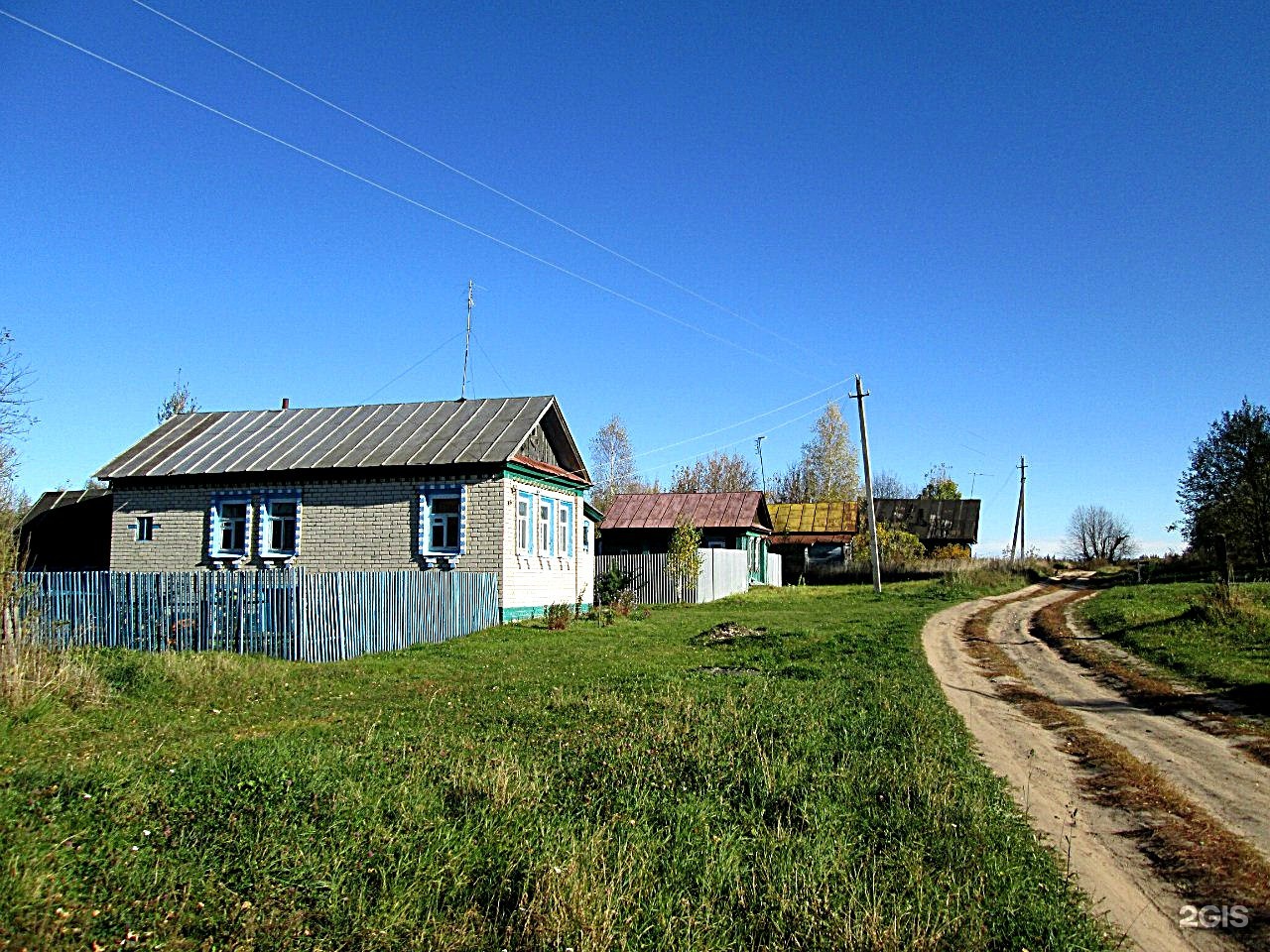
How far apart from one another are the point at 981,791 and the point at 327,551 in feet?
59.6

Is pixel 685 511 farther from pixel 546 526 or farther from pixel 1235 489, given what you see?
pixel 1235 489

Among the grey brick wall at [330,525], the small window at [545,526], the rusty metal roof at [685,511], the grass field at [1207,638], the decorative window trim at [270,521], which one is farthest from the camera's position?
the rusty metal roof at [685,511]

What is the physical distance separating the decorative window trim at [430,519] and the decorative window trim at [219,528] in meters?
4.89

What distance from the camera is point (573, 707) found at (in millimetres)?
9750

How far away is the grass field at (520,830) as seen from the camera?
172 inches

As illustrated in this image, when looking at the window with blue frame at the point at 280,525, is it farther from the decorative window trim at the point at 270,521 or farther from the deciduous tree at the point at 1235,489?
the deciduous tree at the point at 1235,489

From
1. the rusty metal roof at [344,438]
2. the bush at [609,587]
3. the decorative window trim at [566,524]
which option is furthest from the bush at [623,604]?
the rusty metal roof at [344,438]

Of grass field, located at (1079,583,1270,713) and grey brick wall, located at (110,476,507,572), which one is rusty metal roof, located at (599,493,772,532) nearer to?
grey brick wall, located at (110,476,507,572)

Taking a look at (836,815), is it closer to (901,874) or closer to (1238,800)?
(901,874)

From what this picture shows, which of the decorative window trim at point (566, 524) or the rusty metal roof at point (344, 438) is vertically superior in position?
the rusty metal roof at point (344, 438)

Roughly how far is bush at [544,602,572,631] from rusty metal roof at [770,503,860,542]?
101 feet

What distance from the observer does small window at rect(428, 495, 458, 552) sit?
68.7 ft

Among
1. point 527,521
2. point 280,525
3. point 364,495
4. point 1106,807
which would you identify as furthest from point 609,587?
point 1106,807

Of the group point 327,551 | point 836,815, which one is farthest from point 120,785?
point 327,551
